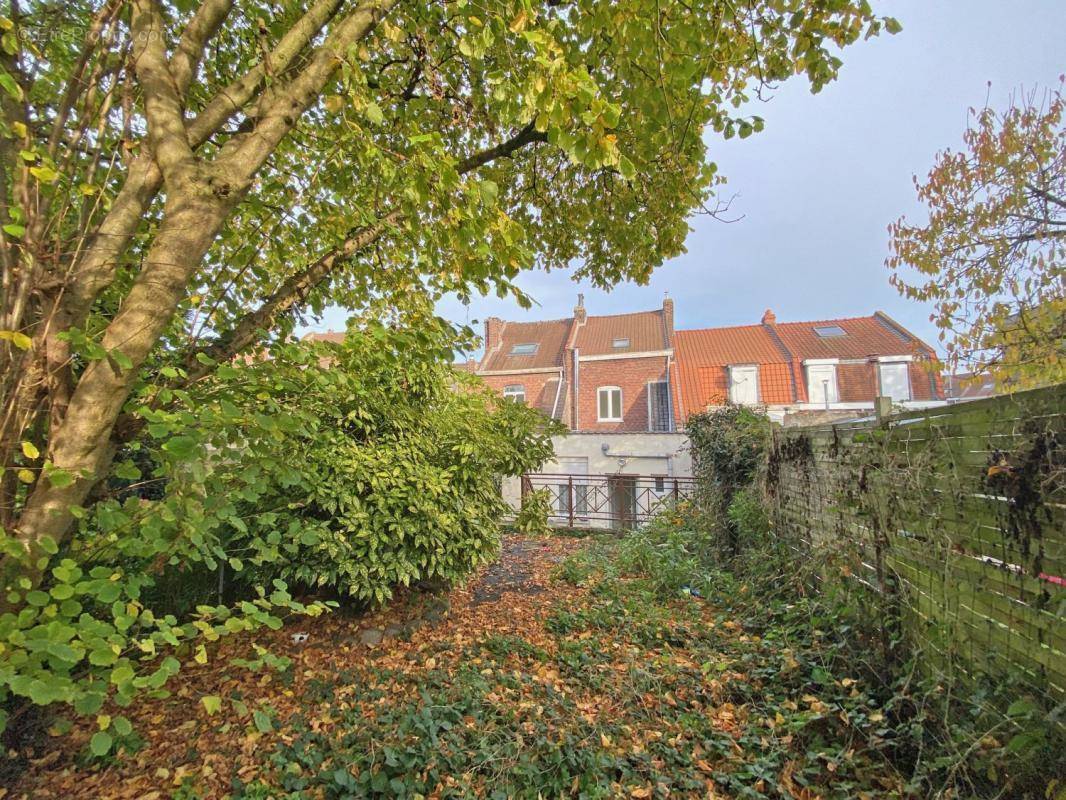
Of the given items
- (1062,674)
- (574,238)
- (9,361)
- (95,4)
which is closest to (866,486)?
(1062,674)

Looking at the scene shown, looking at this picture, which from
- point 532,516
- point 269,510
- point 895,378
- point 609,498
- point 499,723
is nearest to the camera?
point 499,723

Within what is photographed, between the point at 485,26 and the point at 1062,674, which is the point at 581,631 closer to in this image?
the point at 1062,674

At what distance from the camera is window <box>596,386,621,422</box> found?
17781mm

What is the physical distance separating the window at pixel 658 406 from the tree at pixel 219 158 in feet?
46.0

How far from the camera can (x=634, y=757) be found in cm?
241

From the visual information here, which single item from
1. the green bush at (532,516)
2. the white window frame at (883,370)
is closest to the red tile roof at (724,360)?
the white window frame at (883,370)

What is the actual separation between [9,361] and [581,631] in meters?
4.04

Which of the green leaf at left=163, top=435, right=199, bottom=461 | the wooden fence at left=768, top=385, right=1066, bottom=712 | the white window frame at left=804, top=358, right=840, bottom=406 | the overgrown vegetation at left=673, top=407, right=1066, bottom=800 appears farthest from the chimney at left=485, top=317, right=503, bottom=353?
the green leaf at left=163, top=435, right=199, bottom=461

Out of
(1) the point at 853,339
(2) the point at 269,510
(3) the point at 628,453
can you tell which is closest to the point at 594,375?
(3) the point at 628,453

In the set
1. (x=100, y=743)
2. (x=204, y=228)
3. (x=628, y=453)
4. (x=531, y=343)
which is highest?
(x=531, y=343)

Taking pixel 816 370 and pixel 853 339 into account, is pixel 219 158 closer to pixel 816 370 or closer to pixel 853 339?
pixel 816 370

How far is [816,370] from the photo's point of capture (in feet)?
53.8

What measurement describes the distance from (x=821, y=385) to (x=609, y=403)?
24.6 ft

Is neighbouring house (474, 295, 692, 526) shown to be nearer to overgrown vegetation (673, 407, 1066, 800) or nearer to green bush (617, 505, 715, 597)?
green bush (617, 505, 715, 597)
